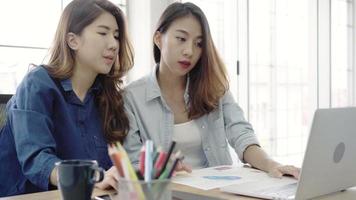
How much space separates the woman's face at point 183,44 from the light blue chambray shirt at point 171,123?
115 millimetres

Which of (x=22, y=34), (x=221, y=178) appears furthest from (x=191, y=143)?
(x=22, y=34)

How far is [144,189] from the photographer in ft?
2.04

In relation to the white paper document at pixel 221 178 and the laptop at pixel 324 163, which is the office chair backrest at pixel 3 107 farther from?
the laptop at pixel 324 163

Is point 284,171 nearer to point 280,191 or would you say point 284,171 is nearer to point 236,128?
point 280,191

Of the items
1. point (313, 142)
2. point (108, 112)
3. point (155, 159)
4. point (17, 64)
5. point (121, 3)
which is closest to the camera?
point (155, 159)

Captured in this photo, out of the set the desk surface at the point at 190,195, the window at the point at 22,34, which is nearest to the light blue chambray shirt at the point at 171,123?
the desk surface at the point at 190,195

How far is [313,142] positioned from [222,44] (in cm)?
234

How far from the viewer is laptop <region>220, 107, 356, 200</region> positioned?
2.81 ft

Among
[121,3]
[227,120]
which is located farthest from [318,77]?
[227,120]

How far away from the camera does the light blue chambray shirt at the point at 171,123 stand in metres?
1.53

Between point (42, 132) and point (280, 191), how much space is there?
0.66 m

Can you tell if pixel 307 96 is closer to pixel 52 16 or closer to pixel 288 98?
pixel 288 98

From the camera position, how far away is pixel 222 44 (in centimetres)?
313

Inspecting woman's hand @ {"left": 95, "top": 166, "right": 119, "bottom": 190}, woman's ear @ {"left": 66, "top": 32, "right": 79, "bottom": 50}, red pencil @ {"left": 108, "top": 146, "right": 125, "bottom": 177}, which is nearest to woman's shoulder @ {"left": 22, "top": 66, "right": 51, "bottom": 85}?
woman's ear @ {"left": 66, "top": 32, "right": 79, "bottom": 50}
